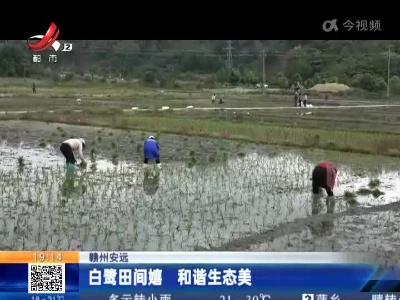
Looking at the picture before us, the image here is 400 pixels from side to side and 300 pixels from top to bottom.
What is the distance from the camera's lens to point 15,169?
2.22 m

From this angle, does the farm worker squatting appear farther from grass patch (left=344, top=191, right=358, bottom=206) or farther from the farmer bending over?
the farmer bending over

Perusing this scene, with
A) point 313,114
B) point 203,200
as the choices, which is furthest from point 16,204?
point 313,114

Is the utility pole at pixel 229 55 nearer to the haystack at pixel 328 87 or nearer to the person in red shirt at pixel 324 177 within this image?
the haystack at pixel 328 87

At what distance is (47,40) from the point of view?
1997mm

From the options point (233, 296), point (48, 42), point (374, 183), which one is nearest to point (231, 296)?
point (233, 296)

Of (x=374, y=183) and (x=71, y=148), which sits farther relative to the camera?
(x=374, y=183)

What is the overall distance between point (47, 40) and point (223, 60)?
76 centimetres

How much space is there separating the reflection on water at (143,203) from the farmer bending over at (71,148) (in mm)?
84

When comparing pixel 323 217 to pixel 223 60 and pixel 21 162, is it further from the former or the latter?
pixel 21 162

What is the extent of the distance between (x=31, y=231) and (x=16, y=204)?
0.52 feet

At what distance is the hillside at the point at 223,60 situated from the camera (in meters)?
2.04
